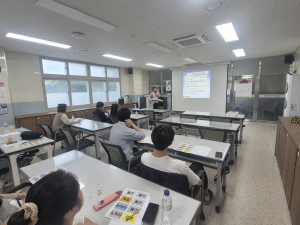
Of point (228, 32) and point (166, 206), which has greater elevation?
point (228, 32)

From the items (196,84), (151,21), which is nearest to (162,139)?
(151,21)

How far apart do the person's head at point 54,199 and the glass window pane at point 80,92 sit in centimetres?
648

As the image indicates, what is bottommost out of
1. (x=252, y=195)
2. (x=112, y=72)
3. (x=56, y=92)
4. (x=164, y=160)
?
(x=252, y=195)

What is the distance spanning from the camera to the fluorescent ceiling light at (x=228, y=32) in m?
3.15

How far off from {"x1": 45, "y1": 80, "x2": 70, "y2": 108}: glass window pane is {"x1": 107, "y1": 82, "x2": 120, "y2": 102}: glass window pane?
2.19m

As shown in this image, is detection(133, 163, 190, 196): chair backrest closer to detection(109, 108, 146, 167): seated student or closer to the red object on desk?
the red object on desk

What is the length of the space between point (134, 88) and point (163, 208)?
26.3ft

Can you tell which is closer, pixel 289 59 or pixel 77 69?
pixel 289 59

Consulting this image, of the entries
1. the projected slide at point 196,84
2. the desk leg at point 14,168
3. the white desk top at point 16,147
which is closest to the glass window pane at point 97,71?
the projected slide at point 196,84

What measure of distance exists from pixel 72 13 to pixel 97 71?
16.7 feet

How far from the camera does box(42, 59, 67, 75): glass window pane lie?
547 centimetres

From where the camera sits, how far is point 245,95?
6.96 m

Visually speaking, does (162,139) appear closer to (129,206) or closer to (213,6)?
(129,206)

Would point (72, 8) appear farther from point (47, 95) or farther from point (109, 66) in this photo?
point (109, 66)
